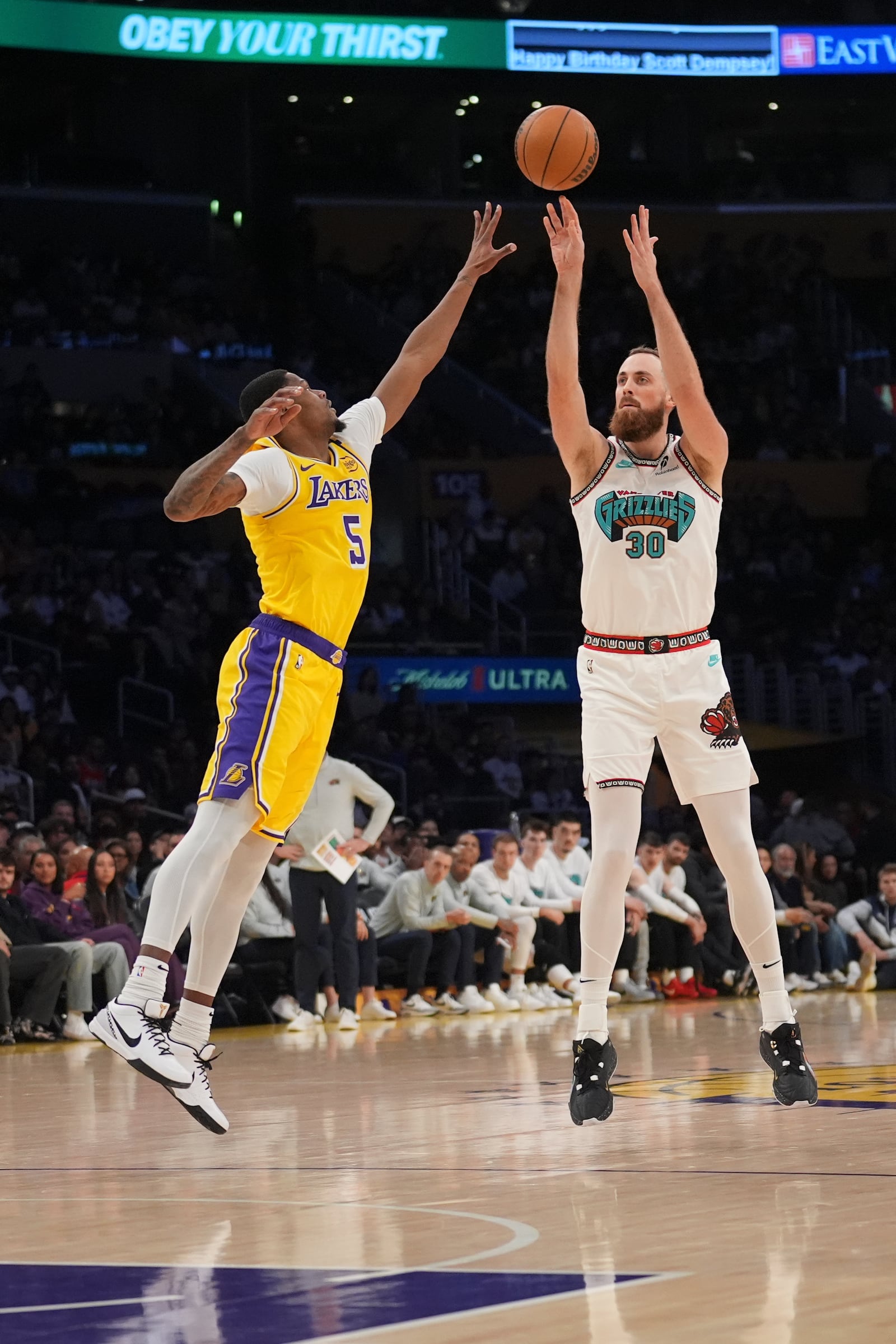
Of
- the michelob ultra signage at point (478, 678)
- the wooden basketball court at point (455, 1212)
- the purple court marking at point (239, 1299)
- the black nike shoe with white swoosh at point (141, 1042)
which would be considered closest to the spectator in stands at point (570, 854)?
the michelob ultra signage at point (478, 678)

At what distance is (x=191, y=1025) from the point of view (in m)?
6.18

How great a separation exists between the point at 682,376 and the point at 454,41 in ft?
72.7

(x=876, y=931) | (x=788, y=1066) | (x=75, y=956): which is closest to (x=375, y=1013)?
(x=75, y=956)

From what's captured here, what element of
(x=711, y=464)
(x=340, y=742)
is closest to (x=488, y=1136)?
(x=711, y=464)

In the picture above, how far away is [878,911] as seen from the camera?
16.0m

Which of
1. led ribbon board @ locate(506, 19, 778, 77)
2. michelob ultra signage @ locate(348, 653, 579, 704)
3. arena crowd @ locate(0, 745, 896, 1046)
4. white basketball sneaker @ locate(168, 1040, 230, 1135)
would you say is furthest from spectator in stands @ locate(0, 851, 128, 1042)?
led ribbon board @ locate(506, 19, 778, 77)

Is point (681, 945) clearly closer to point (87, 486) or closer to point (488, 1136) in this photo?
point (488, 1136)

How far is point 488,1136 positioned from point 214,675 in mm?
15576

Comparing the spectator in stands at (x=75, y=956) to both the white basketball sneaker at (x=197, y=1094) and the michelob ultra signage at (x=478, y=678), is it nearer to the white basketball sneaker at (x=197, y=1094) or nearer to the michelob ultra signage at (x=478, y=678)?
the white basketball sneaker at (x=197, y=1094)

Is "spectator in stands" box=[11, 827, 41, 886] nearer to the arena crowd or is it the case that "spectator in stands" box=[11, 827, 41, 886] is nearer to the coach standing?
the arena crowd

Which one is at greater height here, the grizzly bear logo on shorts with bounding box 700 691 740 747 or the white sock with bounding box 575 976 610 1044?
the grizzly bear logo on shorts with bounding box 700 691 740 747

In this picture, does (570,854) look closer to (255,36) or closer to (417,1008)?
(417,1008)

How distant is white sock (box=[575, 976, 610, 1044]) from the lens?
6.15 meters

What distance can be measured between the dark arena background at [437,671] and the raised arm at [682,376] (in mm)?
2259
